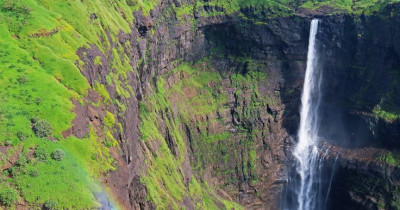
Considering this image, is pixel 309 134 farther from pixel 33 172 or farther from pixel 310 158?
pixel 33 172

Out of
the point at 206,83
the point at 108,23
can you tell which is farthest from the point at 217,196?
the point at 108,23

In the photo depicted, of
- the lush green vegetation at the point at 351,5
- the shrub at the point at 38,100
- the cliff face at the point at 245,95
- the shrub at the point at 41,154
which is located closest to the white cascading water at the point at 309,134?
the cliff face at the point at 245,95

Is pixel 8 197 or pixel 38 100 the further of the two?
pixel 38 100

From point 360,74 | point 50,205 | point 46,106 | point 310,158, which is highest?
point 46,106

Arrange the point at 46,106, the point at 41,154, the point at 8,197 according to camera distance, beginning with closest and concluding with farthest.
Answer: the point at 8,197 < the point at 41,154 < the point at 46,106

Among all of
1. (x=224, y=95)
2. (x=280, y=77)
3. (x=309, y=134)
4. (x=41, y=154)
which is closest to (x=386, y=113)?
(x=309, y=134)

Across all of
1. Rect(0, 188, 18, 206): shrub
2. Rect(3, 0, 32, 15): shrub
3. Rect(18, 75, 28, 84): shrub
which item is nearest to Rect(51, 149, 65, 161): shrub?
Rect(0, 188, 18, 206): shrub

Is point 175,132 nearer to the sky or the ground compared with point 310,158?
nearer to the sky

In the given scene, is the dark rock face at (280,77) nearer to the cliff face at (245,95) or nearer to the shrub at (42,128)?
the cliff face at (245,95)
